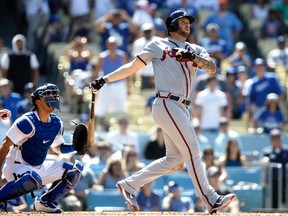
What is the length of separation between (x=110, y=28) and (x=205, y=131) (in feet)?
11.2

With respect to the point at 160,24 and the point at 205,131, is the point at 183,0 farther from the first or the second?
the point at 205,131

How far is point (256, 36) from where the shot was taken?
72.7 ft

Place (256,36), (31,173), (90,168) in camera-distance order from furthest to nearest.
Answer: (256,36)
(90,168)
(31,173)

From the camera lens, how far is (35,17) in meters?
20.9

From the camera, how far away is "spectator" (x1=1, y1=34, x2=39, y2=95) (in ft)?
57.8

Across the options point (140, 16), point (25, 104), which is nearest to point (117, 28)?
point (140, 16)

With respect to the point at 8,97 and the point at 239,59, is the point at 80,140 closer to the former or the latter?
the point at 8,97

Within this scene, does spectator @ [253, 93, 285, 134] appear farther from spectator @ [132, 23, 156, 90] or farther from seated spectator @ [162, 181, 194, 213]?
seated spectator @ [162, 181, 194, 213]

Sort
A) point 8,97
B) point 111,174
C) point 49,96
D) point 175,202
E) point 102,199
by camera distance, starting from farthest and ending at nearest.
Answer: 1. point 8,97
2. point 111,174
3. point 102,199
4. point 175,202
5. point 49,96

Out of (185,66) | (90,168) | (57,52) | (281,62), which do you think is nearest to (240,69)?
(281,62)

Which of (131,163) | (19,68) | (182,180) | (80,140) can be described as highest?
(19,68)

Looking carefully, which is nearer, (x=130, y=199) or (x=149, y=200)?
A: (x=130, y=199)

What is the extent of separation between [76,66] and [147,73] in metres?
1.16

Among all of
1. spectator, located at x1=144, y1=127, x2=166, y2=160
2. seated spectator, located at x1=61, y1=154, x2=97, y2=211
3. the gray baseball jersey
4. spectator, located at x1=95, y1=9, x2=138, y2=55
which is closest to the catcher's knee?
the gray baseball jersey
